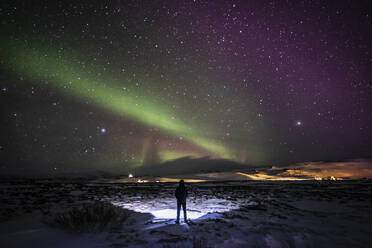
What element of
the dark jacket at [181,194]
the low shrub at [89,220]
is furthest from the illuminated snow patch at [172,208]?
the low shrub at [89,220]

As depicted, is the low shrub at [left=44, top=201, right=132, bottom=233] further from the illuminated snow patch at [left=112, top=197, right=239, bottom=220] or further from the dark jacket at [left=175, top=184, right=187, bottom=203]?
the dark jacket at [left=175, top=184, right=187, bottom=203]

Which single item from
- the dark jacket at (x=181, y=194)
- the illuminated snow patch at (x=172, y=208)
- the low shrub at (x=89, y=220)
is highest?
the dark jacket at (x=181, y=194)

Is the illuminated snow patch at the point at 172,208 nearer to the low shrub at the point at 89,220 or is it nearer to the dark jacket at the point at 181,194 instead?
the dark jacket at the point at 181,194

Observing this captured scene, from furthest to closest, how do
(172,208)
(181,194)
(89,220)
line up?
1. (172,208)
2. (181,194)
3. (89,220)

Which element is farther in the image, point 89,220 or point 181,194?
point 181,194

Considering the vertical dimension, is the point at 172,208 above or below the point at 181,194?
below

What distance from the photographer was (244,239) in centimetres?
684

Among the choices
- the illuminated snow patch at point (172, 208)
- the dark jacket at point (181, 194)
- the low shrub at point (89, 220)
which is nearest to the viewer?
the low shrub at point (89, 220)

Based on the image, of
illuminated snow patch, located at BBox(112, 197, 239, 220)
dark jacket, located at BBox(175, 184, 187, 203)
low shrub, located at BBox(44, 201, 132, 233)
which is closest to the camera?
low shrub, located at BBox(44, 201, 132, 233)

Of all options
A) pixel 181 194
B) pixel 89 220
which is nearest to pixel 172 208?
pixel 181 194

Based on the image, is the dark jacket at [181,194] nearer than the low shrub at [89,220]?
No

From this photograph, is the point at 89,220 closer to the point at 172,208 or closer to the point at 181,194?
the point at 181,194

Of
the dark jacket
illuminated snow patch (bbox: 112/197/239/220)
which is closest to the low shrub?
illuminated snow patch (bbox: 112/197/239/220)

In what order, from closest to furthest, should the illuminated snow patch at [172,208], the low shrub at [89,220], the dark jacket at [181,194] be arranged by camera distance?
the low shrub at [89,220], the dark jacket at [181,194], the illuminated snow patch at [172,208]
